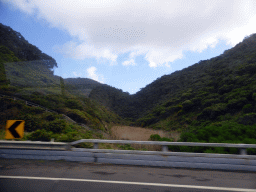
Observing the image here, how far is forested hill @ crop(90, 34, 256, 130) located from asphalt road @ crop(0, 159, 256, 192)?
15761 millimetres

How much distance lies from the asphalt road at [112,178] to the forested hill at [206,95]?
15.8 metres

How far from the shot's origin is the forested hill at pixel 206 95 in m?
21.1

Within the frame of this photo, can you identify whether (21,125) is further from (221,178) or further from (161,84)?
(161,84)

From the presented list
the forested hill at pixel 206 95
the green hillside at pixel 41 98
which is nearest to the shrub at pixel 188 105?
the forested hill at pixel 206 95

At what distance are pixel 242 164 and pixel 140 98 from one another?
153ft

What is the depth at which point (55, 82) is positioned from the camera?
17.9 meters

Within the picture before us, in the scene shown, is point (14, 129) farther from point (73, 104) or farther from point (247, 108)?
point (247, 108)

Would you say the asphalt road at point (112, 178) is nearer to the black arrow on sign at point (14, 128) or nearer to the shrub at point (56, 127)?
the black arrow on sign at point (14, 128)

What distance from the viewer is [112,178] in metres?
5.12

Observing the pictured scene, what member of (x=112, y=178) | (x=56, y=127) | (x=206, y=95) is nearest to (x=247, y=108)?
(x=206, y=95)

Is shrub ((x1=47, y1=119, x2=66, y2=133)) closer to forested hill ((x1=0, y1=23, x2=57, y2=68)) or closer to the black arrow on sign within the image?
the black arrow on sign

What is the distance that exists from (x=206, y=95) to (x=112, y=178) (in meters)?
26.0

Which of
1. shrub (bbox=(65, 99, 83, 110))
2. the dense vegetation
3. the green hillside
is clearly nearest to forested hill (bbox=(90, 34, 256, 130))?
the dense vegetation

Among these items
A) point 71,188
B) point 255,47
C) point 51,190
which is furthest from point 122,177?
point 255,47
